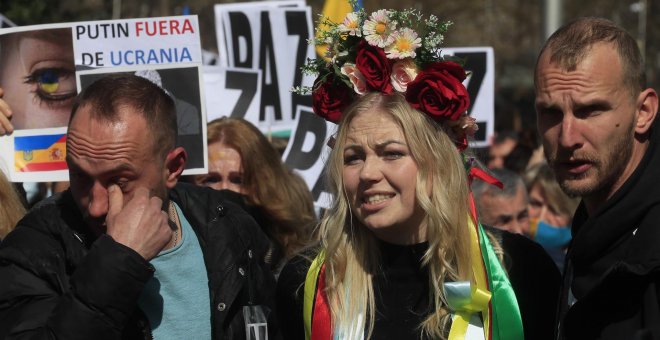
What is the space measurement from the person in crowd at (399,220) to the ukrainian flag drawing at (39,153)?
1595 millimetres

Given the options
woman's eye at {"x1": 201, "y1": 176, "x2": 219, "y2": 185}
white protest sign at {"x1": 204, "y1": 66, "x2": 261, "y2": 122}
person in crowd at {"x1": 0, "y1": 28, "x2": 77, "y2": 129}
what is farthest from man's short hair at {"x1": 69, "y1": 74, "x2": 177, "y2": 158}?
white protest sign at {"x1": 204, "y1": 66, "x2": 261, "y2": 122}

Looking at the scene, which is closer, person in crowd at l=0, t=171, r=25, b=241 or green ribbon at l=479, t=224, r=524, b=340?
green ribbon at l=479, t=224, r=524, b=340

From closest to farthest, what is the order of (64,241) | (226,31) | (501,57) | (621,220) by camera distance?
(621,220) → (64,241) → (226,31) → (501,57)

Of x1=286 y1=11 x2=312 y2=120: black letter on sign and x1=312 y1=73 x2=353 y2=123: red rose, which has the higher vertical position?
x1=286 y1=11 x2=312 y2=120: black letter on sign

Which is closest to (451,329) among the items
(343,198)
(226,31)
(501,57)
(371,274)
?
Answer: (371,274)

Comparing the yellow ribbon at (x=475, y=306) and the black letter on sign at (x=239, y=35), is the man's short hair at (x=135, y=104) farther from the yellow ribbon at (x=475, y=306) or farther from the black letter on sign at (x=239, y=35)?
the black letter on sign at (x=239, y=35)

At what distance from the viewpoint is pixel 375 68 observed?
388cm

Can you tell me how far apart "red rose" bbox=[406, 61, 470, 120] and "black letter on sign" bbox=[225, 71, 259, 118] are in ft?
9.90

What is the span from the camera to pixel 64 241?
11.7 feet

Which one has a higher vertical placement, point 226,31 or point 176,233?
point 226,31

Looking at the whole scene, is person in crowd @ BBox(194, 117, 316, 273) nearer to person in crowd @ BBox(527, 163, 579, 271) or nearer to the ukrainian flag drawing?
the ukrainian flag drawing

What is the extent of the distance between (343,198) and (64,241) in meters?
1.05

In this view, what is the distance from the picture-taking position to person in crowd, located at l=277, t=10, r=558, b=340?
3764 mm

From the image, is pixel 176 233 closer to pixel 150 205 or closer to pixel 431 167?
pixel 150 205
